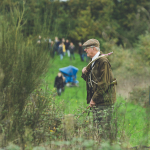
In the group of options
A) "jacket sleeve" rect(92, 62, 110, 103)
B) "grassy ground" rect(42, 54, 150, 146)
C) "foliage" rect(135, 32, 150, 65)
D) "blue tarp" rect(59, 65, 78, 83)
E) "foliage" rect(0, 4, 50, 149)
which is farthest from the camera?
"blue tarp" rect(59, 65, 78, 83)

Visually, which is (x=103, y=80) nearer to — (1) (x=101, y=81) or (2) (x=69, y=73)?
(1) (x=101, y=81)

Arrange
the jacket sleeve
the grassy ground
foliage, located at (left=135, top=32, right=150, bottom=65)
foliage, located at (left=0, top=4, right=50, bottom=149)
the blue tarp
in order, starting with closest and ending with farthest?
the grassy ground, foliage, located at (left=0, top=4, right=50, bottom=149), the jacket sleeve, foliage, located at (left=135, top=32, right=150, bottom=65), the blue tarp

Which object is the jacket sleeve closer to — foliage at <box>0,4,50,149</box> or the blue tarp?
foliage at <box>0,4,50,149</box>

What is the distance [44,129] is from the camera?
12.6 ft

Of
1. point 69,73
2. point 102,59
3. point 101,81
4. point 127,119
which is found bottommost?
point 127,119

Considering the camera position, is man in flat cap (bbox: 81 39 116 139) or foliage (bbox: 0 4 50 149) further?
man in flat cap (bbox: 81 39 116 139)

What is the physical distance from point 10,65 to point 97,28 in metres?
34.7

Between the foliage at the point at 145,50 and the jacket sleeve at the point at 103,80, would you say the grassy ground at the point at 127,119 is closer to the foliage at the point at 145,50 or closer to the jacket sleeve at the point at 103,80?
the jacket sleeve at the point at 103,80

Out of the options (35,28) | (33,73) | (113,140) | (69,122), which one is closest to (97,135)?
(113,140)

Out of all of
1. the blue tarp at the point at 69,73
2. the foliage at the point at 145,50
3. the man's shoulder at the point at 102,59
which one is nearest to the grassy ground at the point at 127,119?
the man's shoulder at the point at 102,59

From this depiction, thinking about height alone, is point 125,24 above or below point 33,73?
above

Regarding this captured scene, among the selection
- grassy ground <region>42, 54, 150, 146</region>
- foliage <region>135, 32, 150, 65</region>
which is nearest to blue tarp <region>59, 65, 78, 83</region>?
foliage <region>135, 32, 150, 65</region>

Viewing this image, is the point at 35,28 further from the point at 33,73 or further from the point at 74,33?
the point at 74,33

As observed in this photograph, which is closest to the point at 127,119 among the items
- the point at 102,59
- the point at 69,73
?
the point at 102,59
